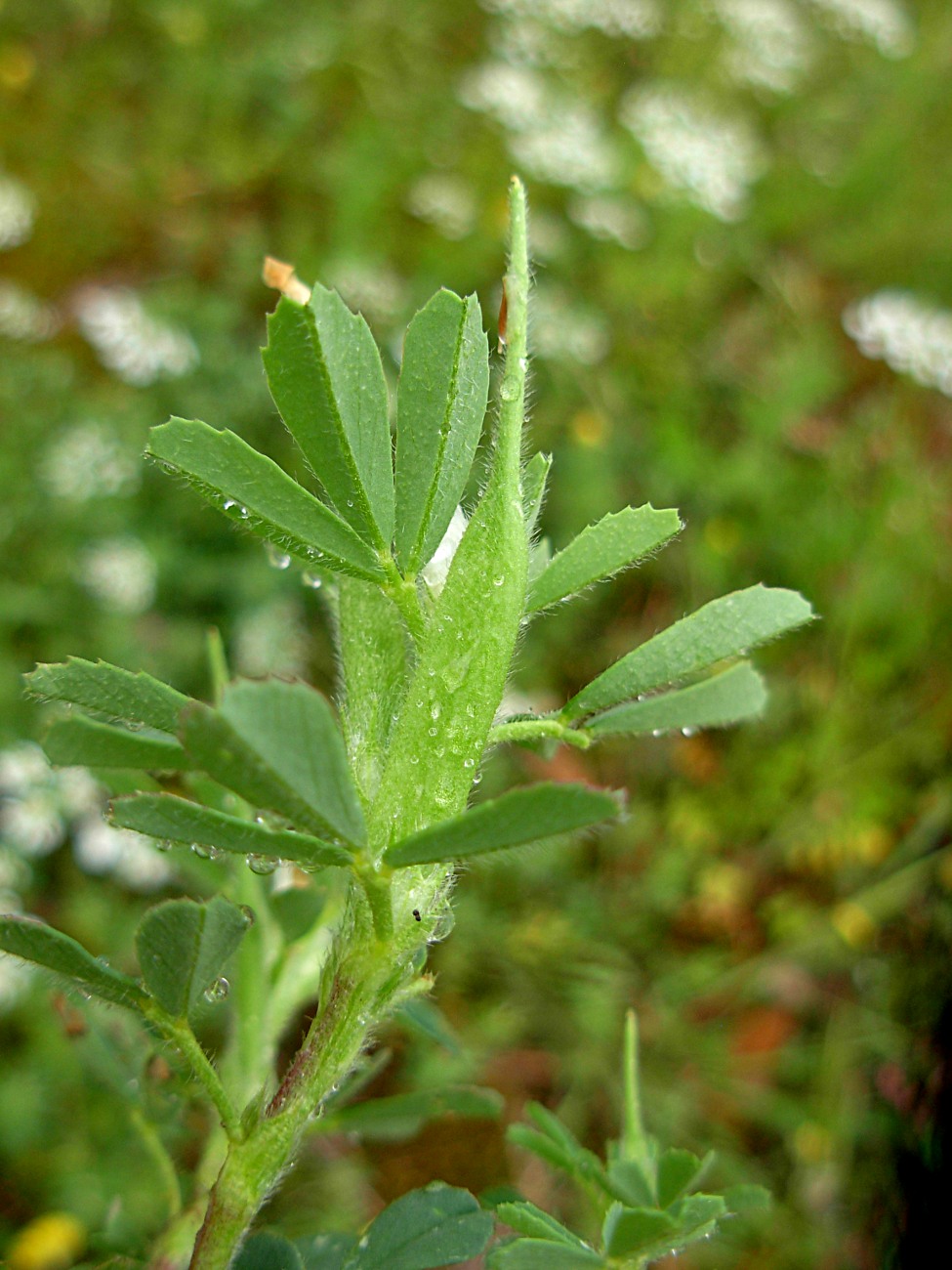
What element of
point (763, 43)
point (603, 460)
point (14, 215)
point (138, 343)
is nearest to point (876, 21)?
point (763, 43)

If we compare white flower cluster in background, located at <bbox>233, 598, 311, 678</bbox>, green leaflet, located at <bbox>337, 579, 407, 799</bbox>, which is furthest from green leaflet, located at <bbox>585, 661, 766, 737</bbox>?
white flower cluster in background, located at <bbox>233, 598, 311, 678</bbox>

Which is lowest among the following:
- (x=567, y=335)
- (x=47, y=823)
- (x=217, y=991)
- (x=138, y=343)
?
(x=47, y=823)

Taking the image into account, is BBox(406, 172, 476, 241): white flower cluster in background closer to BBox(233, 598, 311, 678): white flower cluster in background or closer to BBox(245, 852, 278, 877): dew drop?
BBox(233, 598, 311, 678): white flower cluster in background

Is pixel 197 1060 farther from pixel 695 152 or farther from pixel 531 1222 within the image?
pixel 695 152

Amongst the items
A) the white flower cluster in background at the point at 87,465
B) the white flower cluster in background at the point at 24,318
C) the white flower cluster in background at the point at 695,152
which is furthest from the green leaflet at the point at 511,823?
the white flower cluster in background at the point at 695,152

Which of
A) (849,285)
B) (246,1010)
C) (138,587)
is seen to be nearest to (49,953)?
(246,1010)

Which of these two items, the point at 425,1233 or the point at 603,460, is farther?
the point at 603,460

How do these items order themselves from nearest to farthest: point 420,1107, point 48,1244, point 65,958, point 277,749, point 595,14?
1. point 277,749
2. point 65,958
3. point 420,1107
4. point 48,1244
5. point 595,14
